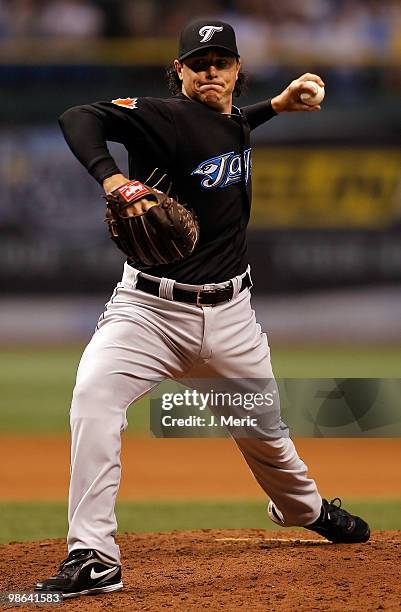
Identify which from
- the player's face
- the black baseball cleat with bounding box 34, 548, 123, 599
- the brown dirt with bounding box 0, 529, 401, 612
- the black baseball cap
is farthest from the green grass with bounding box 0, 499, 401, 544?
the black baseball cap

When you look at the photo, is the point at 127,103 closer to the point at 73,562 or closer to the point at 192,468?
the point at 73,562

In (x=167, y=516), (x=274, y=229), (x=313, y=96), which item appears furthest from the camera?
(x=274, y=229)

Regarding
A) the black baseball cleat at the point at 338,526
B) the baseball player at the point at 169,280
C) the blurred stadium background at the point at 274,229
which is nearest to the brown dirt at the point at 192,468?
the black baseball cleat at the point at 338,526

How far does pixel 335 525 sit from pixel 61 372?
737 centimetres

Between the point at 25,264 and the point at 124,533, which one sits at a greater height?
the point at 25,264

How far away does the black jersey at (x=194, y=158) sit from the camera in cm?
313

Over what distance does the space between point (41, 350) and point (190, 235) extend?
31.8 feet

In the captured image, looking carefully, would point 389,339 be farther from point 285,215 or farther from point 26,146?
point 26,146

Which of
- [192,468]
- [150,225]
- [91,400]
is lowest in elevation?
[192,468]

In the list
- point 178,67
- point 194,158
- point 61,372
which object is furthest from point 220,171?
point 61,372

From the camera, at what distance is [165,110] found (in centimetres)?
319

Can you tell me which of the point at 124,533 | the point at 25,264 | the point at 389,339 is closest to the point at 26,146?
the point at 25,264

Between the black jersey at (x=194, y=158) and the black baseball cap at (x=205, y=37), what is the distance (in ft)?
0.54

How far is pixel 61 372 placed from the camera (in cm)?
1084
